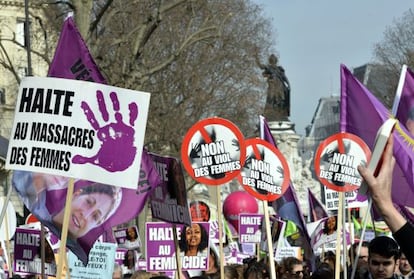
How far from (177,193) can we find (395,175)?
92.0 inches

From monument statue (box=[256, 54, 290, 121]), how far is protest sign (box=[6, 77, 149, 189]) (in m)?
33.4

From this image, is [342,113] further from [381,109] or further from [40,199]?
[40,199]

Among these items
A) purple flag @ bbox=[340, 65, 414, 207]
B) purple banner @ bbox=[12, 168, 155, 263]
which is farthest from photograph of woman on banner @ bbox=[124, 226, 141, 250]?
purple banner @ bbox=[12, 168, 155, 263]

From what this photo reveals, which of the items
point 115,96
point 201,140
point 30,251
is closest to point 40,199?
point 115,96

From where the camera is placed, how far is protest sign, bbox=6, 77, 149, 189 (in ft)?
23.3

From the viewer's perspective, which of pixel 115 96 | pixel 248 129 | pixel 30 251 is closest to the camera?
pixel 115 96

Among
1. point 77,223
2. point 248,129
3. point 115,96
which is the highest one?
point 248,129

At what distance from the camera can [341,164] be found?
1064cm

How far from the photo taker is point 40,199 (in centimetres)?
811

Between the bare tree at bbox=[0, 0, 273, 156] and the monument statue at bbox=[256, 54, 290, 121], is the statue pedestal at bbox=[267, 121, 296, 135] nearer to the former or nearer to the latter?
the monument statue at bbox=[256, 54, 290, 121]

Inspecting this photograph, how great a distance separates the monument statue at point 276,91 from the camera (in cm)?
4387

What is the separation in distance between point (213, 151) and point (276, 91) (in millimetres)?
34614

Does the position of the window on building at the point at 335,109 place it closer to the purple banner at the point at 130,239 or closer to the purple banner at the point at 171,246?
the purple banner at the point at 130,239

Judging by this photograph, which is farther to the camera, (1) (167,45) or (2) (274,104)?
(2) (274,104)
